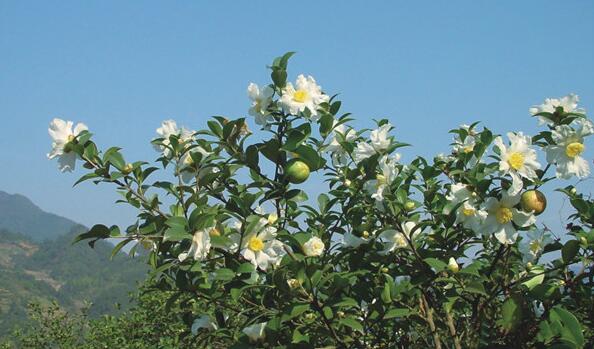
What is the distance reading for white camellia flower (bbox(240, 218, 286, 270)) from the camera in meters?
1.87

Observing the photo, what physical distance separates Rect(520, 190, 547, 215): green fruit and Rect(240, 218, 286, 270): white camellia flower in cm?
71

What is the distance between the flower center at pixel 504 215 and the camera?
172cm

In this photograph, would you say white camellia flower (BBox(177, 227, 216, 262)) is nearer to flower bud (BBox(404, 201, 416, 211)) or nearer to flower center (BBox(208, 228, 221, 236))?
flower center (BBox(208, 228, 221, 236))

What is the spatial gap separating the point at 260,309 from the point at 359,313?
0.40 metres

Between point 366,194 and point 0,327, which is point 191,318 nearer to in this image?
point 366,194

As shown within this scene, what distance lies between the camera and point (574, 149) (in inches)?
68.1

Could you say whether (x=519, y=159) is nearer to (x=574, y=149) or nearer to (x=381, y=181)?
(x=574, y=149)

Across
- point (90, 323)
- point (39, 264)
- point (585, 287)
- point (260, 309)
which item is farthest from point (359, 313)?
point (39, 264)

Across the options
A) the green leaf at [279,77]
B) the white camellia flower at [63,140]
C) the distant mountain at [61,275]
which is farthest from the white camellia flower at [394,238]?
the distant mountain at [61,275]

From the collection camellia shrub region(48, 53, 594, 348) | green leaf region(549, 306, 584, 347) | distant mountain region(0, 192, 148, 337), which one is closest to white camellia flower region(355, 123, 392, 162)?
camellia shrub region(48, 53, 594, 348)

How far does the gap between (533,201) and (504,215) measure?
0.27ft

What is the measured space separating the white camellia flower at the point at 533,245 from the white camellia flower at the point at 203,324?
3.79ft

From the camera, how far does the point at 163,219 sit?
1.91m

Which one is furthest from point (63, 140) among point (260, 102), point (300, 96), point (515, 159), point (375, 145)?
point (515, 159)
